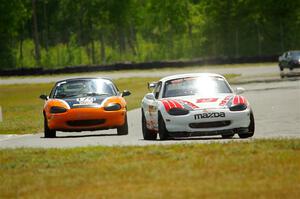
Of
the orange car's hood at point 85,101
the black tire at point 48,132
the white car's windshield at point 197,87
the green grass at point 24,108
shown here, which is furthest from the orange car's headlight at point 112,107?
the green grass at point 24,108

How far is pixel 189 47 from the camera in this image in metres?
129

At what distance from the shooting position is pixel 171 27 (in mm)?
133750

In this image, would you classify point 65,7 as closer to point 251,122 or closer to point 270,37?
point 270,37

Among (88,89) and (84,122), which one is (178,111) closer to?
(84,122)

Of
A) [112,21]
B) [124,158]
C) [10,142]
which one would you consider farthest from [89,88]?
[112,21]

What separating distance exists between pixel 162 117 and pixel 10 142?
3749 millimetres

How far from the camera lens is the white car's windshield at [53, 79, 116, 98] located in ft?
72.3

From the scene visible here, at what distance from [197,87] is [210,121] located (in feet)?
4.27

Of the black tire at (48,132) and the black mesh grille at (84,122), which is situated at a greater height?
the black mesh grille at (84,122)

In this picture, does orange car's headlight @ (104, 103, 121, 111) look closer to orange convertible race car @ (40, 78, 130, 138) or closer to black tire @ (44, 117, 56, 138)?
orange convertible race car @ (40, 78, 130, 138)

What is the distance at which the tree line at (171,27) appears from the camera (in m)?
119

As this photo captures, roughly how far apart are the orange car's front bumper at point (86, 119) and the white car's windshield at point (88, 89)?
0.86m

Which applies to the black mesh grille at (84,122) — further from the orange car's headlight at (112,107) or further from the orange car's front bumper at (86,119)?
the orange car's headlight at (112,107)

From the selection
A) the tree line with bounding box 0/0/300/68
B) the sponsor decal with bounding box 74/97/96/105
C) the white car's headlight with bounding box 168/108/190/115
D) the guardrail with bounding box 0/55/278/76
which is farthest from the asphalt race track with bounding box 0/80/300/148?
the tree line with bounding box 0/0/300/68
